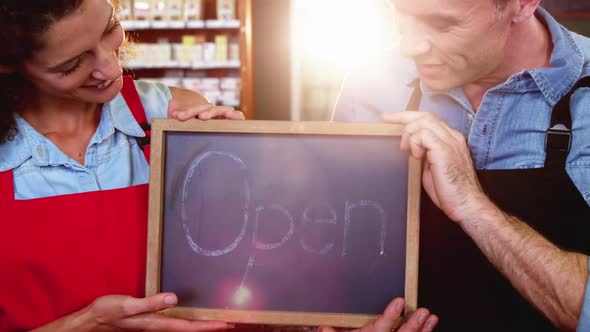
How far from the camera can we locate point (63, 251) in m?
1.35

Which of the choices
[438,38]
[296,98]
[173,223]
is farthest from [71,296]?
[296,98]

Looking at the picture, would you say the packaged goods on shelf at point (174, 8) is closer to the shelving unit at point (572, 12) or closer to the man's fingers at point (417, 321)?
the shelving unit at point (572, 12)

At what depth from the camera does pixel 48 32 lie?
126cm

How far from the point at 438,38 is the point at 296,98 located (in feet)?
11.2

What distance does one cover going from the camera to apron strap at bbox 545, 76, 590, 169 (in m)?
1.41

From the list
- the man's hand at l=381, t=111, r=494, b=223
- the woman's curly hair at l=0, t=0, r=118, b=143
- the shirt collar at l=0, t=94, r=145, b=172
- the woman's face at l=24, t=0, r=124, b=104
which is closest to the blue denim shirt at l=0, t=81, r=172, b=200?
the shirt collar at l=0, t=94, r=145, b=172

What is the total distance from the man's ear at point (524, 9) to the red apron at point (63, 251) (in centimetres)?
124

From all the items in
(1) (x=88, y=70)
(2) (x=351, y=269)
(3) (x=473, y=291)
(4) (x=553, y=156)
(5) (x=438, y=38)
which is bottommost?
(3) (x=473, y=291)

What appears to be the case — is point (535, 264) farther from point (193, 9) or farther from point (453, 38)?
point (193, 9)

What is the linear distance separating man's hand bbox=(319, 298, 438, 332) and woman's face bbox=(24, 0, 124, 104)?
0.93m

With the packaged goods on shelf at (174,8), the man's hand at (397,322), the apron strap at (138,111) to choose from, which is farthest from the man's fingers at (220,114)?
the packaged goods on shelf at (174,8)

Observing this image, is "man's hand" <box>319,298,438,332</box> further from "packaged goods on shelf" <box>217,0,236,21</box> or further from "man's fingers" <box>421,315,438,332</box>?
"packaged goods on shelf" <box>217,0,236,21</box>

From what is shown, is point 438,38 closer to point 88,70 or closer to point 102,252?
point 88,70

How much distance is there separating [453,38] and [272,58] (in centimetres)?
334
